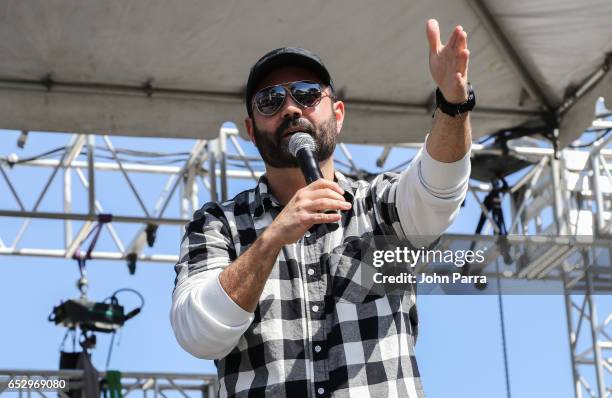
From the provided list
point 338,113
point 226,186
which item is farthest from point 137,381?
point 338,113

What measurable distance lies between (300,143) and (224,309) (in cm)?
40

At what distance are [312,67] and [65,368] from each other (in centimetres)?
553

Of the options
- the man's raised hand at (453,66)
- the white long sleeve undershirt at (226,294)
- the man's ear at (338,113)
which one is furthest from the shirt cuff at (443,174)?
the man's ear at (338,113)

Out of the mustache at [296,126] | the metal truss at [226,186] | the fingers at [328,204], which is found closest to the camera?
the fingers at [328,204]

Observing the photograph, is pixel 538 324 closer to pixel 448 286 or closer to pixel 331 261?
pixel 448 286

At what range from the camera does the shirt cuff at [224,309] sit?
88.0 inches

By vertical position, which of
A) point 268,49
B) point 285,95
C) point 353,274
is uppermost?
point 268,49

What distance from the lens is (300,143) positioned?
2.38 metres

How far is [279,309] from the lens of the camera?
2.34 meters

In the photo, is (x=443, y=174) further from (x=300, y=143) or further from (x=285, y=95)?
(x=285, y=95)

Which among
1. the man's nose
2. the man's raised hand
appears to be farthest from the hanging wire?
the man's nose

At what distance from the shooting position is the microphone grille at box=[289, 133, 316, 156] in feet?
7.75

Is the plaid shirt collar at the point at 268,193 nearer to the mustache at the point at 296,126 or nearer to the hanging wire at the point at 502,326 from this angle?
the mustache at the point at 296,126

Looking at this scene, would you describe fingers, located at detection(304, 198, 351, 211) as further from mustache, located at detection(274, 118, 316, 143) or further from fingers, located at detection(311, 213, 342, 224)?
mustache, located at detection(274, 118, 316, 143)
